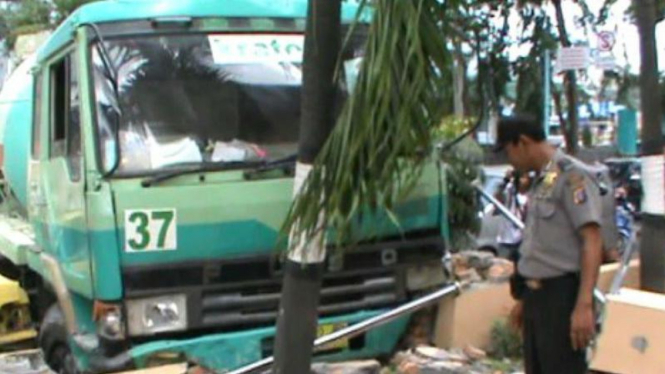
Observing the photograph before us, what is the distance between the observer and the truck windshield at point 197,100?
17.5 feet

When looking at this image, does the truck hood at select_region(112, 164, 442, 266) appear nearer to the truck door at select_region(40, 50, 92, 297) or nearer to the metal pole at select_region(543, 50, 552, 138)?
the truck door at select_region(40, 50, 92, 297)

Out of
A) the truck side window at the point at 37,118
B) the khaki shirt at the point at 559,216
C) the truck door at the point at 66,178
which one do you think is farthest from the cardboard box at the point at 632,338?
the truck side window at the point at 37,118

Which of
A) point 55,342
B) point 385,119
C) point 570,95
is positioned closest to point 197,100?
point 55,342

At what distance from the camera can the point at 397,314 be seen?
564cm

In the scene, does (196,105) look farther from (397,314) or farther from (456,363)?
(456,363)

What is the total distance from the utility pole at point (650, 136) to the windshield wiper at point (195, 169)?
2.13 metres

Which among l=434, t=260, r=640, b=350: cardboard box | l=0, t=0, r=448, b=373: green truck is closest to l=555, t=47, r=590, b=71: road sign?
l=434, t=260, r=640, b=350: cardboard box

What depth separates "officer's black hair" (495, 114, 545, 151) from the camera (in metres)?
4.50

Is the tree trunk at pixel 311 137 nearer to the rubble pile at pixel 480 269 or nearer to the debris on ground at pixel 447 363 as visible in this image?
the debris on ground at pixel 447 363

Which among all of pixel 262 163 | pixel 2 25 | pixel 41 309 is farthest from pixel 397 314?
pixel 2 25

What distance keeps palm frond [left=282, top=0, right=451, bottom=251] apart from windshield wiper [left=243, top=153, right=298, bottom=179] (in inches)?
74.7

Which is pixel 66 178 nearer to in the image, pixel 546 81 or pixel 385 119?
pixel 385 119

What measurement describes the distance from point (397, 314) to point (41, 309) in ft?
9.31

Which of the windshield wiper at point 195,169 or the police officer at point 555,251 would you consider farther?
the windshield wiper at point 195,169
